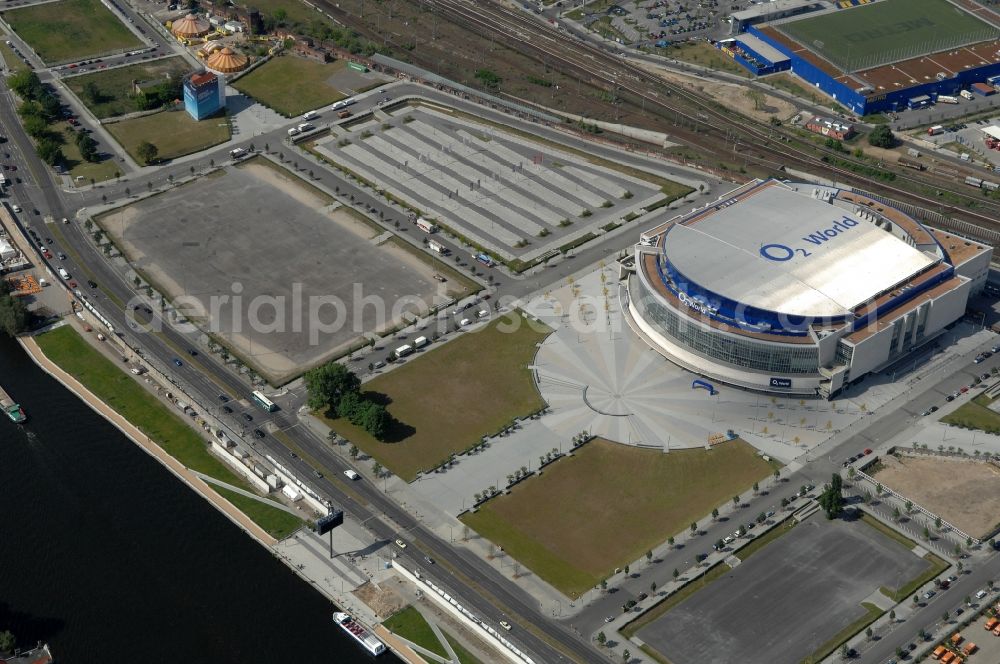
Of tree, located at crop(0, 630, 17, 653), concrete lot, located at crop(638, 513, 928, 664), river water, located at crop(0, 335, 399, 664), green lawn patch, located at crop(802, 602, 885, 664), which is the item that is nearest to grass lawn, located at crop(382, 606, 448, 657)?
river water, located at crop(0, 335, 399, 664)

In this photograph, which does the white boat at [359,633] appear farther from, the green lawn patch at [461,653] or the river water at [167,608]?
the green lawn patch at [461,653]

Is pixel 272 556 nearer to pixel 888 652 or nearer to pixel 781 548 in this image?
pixel 781 548

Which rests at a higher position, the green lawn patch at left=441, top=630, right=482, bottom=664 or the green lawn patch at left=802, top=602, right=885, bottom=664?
Result: the green lawn patch at left=802, top=602, right=885, bottom=664

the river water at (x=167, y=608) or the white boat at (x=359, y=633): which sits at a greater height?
the white boat at (x=359, y=633)

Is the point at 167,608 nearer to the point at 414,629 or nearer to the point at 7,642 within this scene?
the point at 7,642

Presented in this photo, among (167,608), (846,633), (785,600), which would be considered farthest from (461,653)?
(846,633)

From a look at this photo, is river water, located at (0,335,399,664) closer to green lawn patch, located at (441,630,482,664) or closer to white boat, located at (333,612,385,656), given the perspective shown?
white boat, located at (333,612,385,656)

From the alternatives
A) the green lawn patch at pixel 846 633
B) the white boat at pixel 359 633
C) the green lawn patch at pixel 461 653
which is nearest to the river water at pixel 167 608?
the white boat at pixel 359 633
